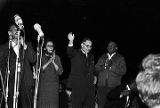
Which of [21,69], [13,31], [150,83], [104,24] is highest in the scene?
[104,24]

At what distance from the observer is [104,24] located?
9.40 m

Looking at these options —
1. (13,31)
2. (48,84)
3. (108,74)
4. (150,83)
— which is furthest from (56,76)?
(150,83)

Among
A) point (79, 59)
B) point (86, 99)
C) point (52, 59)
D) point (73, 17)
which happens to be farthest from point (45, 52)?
point (73, 17)

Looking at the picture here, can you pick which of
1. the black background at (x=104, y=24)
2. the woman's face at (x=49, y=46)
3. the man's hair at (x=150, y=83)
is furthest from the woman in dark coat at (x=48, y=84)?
the man's hair at (x=150, y=83)

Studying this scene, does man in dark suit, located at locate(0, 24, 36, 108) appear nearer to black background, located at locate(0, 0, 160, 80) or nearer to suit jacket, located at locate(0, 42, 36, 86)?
suit jacket, located at locate(0, 42, 36, 86)

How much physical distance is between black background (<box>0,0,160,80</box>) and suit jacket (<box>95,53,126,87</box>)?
7.76 ft

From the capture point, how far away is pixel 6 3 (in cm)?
836

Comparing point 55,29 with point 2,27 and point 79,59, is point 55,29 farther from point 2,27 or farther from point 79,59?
point 79,59

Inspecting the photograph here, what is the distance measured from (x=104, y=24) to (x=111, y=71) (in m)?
2.99

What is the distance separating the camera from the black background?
29.5ft

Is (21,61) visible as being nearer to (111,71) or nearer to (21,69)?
(21,69)

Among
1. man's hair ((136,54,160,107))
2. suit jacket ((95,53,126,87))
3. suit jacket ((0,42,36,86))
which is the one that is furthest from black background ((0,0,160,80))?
man's hair ((136,54,160,107))

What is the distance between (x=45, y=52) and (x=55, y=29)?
2804mm

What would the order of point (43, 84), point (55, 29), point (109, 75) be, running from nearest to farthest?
point (43, 84), point (109, 75), point (55, 29)
